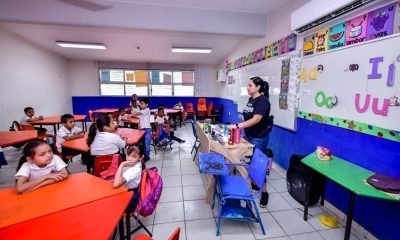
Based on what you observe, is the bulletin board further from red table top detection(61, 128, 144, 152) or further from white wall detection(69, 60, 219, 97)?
white wall detection(69, 60, 219, 97)

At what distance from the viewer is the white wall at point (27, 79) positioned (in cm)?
477

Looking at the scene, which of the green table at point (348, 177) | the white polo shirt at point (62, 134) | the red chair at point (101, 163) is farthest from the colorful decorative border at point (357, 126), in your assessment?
the white polo shirt at point (62, 134)

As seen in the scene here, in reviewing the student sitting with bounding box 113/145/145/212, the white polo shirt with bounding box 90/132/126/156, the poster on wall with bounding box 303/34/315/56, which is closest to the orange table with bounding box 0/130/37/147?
the white polo shirt with bounding box 90/132/126/156

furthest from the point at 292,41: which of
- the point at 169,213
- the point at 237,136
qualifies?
the point at 169,213

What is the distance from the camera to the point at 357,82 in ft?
6.96

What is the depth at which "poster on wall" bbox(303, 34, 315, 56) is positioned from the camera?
279cm

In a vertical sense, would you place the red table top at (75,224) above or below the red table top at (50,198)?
below

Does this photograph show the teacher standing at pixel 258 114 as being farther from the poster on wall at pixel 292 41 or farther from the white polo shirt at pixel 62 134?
the white polo shirt at pixel 62 134

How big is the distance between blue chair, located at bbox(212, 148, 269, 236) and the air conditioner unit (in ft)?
5.92

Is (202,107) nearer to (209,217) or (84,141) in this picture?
(84,141)

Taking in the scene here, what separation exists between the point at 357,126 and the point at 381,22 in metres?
1.03

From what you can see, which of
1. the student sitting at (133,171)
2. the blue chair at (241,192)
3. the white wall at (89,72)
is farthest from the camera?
the white wall at (89,72)

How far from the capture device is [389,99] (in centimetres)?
180

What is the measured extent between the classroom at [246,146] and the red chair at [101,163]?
0.01 metres
